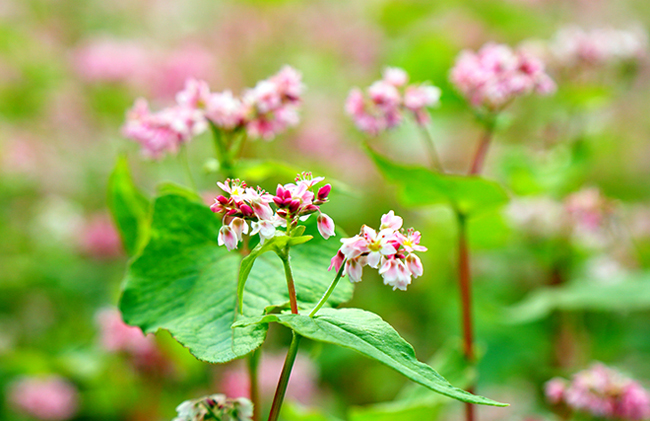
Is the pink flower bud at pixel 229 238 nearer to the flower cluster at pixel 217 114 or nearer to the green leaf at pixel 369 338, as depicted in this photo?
the green leaf at pixel 369 338

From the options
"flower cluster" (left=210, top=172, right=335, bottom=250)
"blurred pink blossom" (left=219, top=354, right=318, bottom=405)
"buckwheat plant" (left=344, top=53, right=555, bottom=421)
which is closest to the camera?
"flower cluster" (left=210, top=172, right=335, bottom=250)

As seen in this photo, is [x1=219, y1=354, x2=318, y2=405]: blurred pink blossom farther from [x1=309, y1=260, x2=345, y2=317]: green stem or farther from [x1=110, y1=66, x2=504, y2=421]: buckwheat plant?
[x1=309, y1=260, x2=345, y2=317]: green stem

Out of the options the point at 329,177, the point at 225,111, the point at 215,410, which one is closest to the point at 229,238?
the point at 215,410

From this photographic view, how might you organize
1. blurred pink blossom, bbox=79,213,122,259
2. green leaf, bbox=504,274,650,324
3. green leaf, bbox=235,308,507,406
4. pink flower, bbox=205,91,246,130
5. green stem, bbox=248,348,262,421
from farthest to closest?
1. blurred pink blossom, bbox=79,213,122,259
2. green leaf, bbox=504,274,650,324
3. pink flower, bbox=205,91,246,130
4. green stem, bbox=248,348,262,421
5. green leaf, bbox=235,308,507,406

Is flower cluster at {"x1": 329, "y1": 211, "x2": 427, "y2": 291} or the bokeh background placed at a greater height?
the bokeh background

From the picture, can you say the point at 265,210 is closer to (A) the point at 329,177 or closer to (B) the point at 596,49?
(B) the point at 596,49

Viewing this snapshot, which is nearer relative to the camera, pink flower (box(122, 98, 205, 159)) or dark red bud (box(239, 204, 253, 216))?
dark red bud (box(239, 204, 253, 216))

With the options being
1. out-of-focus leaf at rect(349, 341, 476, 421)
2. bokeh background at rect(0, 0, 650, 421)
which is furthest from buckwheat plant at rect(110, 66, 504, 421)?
out-of-focus leaf at rect(349, 341, 476, 421)

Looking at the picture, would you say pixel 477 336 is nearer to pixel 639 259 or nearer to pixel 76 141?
pixel 639 259

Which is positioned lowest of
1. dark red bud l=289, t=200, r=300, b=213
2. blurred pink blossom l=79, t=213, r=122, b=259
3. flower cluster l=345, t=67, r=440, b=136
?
dark red bud l=289, t=200, r=300, b=213
